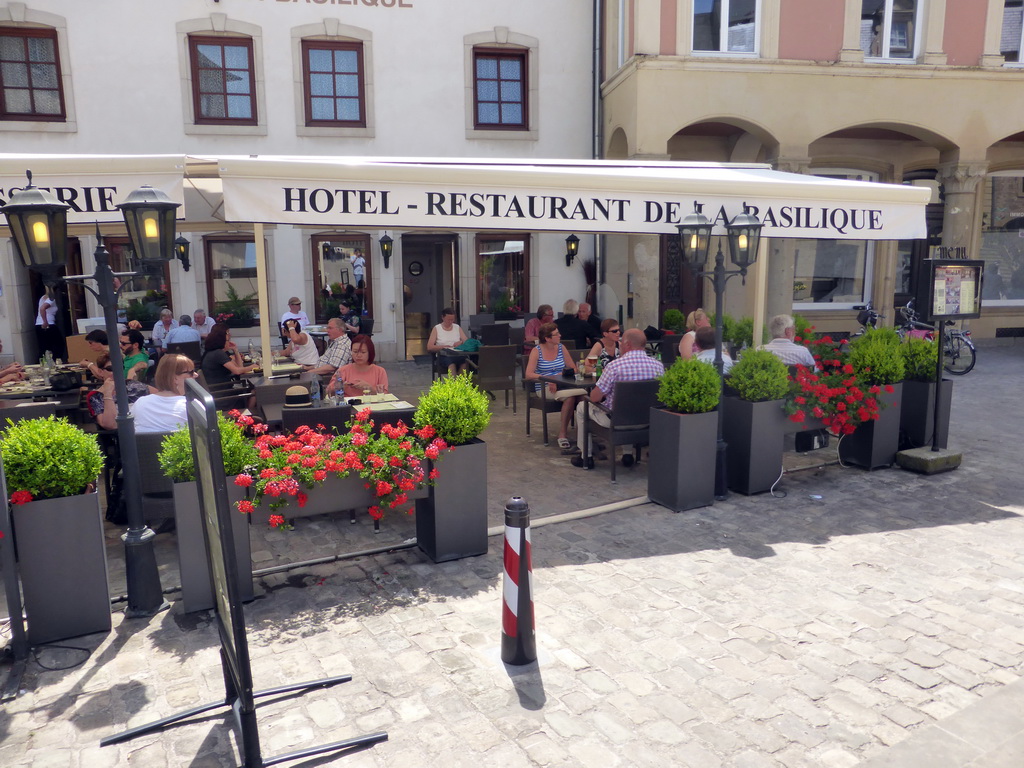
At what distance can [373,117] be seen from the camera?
1433 centimetres

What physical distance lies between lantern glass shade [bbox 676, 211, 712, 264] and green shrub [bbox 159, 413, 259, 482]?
3.86 metres

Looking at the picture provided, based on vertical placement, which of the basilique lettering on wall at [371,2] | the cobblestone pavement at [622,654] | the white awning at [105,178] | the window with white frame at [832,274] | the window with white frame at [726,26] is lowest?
the cobblestone pavement at [622,654]

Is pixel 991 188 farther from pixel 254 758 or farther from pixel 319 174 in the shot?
pixel 254 758

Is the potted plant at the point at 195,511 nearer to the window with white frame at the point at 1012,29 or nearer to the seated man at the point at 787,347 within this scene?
the seated man at the point at 787,347

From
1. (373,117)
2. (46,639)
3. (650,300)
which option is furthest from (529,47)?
(46,639)

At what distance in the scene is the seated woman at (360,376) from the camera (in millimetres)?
7219

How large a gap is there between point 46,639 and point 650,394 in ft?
15.9

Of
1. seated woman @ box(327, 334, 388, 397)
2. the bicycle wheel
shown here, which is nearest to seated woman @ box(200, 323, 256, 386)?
seated woman @ box(327, 334, 388, 397)

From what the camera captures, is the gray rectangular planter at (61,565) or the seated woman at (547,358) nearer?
the gray rectangular planter at (61,565)

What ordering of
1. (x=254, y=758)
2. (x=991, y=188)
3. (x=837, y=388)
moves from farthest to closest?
(x=991, y=188) < (x=837, y=388) < (x=254, y=758)

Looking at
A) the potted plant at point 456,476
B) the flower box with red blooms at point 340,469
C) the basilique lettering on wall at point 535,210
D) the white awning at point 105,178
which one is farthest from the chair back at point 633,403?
the white awning at point 105,178

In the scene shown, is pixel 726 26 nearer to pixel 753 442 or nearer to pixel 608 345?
pixel 608 345

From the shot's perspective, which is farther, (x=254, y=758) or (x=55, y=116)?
(x=55, y=116)

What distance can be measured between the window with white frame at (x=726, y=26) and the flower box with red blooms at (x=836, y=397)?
26.4 ft
